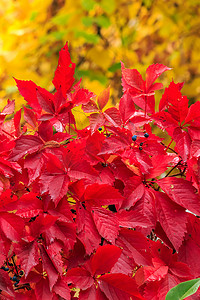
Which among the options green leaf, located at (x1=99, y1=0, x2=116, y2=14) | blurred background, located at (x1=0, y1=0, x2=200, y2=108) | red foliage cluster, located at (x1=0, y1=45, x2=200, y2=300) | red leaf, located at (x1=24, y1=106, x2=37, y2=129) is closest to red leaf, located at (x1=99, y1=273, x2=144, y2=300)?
red foliage cluster, located at (x1=0, y1=45, x2=200, y2=300)

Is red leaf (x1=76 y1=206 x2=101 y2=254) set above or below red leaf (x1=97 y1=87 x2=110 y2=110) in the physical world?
below

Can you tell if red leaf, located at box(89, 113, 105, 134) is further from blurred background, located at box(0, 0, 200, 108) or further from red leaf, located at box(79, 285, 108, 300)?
blurred background, located at box(0, 0, 200, 108)

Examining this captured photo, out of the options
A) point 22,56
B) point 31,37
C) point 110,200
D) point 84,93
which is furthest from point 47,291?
point 31,37

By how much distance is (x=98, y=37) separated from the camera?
6.59 feet

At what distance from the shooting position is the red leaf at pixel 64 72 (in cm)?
45

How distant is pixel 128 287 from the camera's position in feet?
1.36

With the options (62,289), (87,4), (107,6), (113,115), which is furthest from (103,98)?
(107,6)

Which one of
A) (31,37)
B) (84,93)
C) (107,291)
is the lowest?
(107,291)

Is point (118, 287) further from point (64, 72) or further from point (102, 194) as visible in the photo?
point (64, 72)

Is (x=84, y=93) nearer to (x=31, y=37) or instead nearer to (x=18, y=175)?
(x=18, y=175)

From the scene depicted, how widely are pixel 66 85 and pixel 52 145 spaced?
0.08m

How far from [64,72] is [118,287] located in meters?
0.26

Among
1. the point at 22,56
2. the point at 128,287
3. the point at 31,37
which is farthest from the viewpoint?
the point at 31,37

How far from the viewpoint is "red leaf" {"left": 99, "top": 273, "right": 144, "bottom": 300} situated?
41 centimetres
